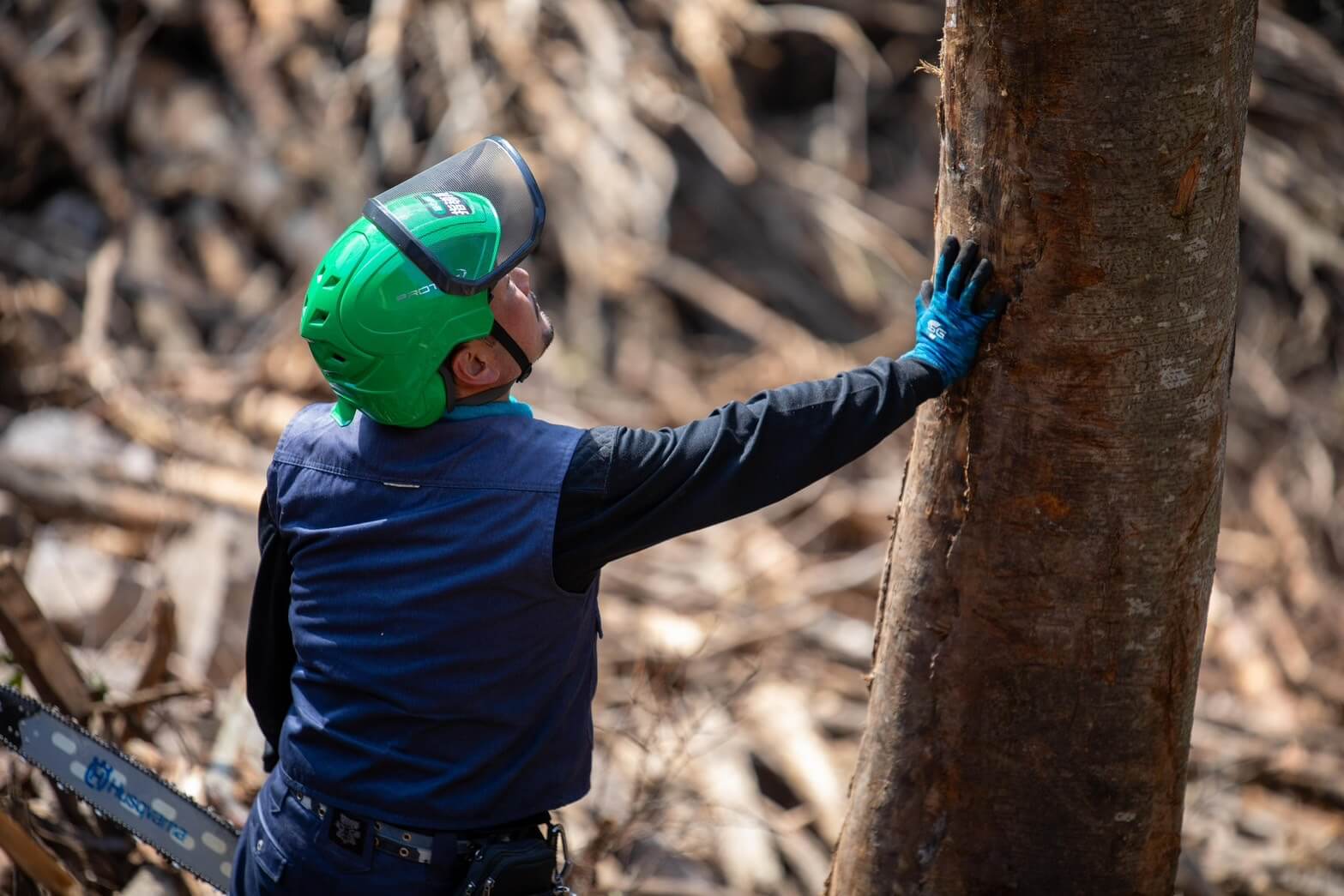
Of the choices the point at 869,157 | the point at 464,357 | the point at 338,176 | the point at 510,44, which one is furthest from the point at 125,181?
the point at 464,357

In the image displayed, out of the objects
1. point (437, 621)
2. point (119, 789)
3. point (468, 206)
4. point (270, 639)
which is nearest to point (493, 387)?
point (468, 206)

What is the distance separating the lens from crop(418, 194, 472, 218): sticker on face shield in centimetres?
209

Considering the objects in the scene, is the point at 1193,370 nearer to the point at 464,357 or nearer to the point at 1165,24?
the point at 1165,24

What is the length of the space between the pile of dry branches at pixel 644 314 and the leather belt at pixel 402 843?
167cm

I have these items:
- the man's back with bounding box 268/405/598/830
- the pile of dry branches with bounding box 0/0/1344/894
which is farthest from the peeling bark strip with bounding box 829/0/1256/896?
the pile of dry branches with bounding box 0/0/1344/894

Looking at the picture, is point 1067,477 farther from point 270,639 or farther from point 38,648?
point 38,648

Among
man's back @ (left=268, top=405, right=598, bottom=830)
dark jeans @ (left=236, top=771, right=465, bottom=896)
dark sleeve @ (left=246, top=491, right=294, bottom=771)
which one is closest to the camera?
man's back @ (left=268, top=405, right=598, bottom=830)

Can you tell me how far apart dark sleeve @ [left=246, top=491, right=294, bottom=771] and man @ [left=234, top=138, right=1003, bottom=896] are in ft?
0.38

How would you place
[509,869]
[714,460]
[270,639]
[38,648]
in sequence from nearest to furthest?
1. [714,460]
2. [509,869]
3. [270,639]
4. [38,648]

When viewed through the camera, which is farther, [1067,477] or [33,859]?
[33,859]

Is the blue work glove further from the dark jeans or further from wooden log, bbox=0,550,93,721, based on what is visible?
wooden log, bbox=0,550,93,721

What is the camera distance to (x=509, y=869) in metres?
2.17

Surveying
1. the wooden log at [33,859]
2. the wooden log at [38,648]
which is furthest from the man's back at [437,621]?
the wooden log at [38,648]

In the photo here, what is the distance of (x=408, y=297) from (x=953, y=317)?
0.94 metres
